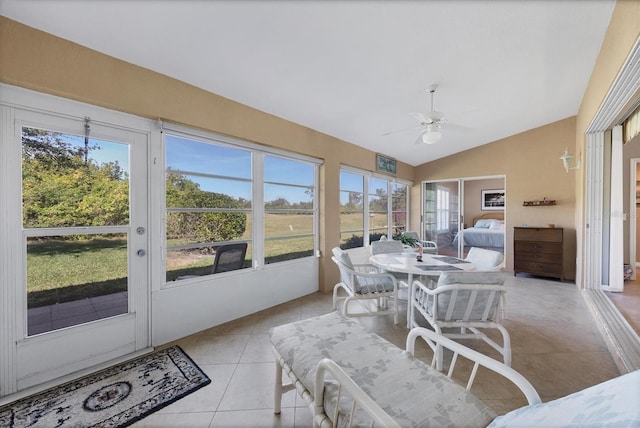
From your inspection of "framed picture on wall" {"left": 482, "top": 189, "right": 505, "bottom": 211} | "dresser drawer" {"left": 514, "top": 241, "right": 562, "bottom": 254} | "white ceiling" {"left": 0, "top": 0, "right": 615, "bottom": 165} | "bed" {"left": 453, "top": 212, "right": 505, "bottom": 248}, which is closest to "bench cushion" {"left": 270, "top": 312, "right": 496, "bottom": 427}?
"white ceiling" {"left": 0, "top": 0, "right": 615, "bottom": 165}

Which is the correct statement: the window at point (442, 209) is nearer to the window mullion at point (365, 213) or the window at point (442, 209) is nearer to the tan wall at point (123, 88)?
the window mullion at point (365, 213)

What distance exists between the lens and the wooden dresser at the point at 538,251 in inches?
174

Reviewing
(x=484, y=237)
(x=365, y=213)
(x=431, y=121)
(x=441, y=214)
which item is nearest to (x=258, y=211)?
(x=431, y=121)

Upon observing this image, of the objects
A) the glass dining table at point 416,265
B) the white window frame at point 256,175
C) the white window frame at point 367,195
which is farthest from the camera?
the white window frame at point 367,195

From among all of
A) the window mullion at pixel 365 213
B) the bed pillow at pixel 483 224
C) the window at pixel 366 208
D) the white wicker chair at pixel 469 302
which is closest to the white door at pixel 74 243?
the white wicker chair at pixel 469 302

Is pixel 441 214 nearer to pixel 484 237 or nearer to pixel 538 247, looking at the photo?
pixel 484 237

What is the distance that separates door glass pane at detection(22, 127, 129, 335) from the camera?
1.81 metres

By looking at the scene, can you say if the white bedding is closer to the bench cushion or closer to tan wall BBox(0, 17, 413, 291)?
tan wall BBox(0, 17, 413, 291)

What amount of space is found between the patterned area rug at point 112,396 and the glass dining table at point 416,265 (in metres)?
1.85

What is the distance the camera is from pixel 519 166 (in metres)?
5.06

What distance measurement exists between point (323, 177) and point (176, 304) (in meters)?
2.48

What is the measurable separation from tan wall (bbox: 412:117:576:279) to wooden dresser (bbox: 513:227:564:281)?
0.35 metres

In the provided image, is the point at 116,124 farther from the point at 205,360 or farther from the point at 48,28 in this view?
the point at 205,360

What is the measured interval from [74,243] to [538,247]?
21.1ft
